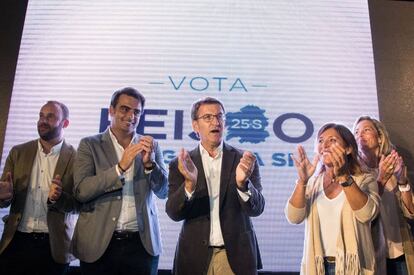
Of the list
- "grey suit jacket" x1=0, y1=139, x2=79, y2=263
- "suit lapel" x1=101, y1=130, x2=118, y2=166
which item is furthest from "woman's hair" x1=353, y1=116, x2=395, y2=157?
"grey suit jacket" x1=0, y1=139, x2=79, y2=263

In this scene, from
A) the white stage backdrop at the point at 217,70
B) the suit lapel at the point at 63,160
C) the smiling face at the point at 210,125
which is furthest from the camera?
the white stage backdrop at the point at 217,70

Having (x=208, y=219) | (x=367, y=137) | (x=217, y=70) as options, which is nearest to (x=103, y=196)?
(x=208, y=219)

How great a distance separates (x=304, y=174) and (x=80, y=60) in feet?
6.01

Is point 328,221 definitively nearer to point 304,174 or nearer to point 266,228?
point 304,174

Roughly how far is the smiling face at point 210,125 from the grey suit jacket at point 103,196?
0.96ft

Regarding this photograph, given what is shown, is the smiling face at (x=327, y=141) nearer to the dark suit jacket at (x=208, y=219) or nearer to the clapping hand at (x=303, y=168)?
the clapping hand at (x=303, y=168)

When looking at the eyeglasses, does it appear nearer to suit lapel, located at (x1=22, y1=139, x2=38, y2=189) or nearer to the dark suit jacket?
the dark suit jacket

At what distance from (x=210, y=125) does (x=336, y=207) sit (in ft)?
2.44

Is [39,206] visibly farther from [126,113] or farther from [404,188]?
[404,188]

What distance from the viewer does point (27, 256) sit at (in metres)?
2.16

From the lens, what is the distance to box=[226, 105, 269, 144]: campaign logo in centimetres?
273

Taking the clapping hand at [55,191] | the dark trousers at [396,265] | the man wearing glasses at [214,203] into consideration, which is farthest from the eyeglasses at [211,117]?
the dark trousers at [396,265]

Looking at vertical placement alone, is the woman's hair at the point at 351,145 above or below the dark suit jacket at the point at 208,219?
above

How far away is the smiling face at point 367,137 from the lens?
7.47 feet
